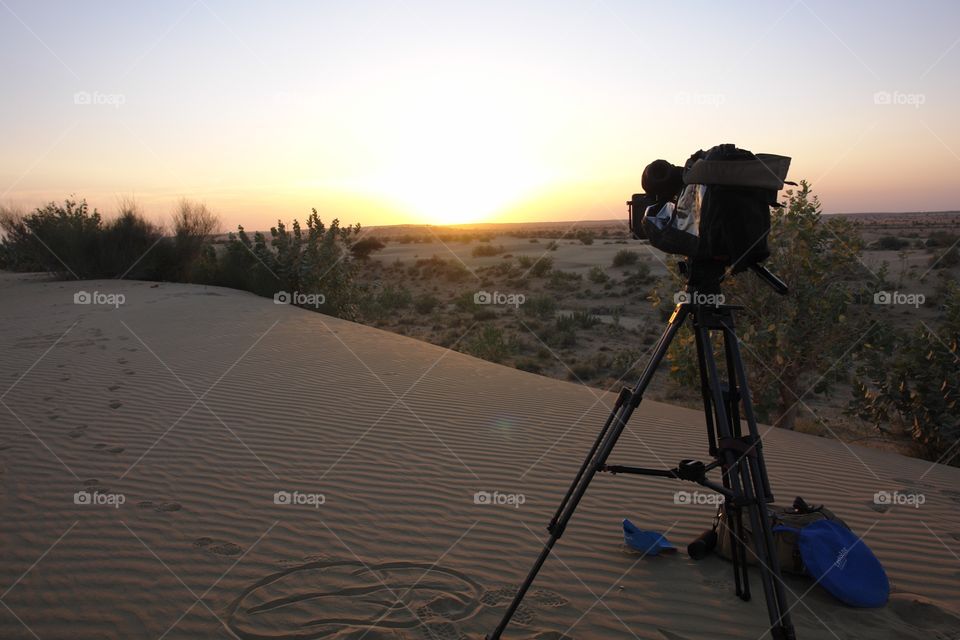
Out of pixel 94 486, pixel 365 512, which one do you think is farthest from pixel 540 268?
pixel 94 486

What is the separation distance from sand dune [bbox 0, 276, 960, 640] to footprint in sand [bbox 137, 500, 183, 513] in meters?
0.02

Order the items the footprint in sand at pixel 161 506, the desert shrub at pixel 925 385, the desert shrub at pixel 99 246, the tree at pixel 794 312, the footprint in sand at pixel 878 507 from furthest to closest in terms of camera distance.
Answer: the desert shrub at pixel 99 246 < the tree at pixel 794 312 < the desert shrub at pixel 925 385 < the footprint in sand at pixel 878 507 < the footprint in sand at pixel 161 506

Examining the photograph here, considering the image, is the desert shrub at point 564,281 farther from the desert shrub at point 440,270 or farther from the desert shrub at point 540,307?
the desert shrub at point 440,270

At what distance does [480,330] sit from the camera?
52.4ft

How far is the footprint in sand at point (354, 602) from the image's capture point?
9.95ft

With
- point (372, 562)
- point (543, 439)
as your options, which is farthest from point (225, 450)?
point (543, 439)

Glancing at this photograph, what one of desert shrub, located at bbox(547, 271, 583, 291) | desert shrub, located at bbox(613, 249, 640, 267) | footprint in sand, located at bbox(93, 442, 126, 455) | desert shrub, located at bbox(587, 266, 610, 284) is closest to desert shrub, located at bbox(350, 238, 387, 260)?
desert shrub, located at bbox(547, 271, 583, 291)

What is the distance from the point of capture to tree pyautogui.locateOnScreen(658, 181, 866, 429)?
7.92 m

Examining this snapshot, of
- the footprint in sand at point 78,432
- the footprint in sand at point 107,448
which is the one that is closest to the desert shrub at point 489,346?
the footprint in sand at point 78,432

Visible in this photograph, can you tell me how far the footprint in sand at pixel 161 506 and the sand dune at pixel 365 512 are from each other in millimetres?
17

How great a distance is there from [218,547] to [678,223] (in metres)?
3.17

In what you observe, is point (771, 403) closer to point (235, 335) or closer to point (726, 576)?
point (726, 576)

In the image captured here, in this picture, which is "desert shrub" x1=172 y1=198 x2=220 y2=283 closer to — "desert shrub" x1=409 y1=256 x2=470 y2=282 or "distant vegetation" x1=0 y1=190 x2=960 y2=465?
"distant vegetation" x1=0 y1=190 x2=960 y2=465

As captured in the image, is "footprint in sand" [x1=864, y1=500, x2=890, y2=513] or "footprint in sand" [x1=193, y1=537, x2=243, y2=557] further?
"footprint in sand" [x1=864, y1=500, x2=890, y2=513]
